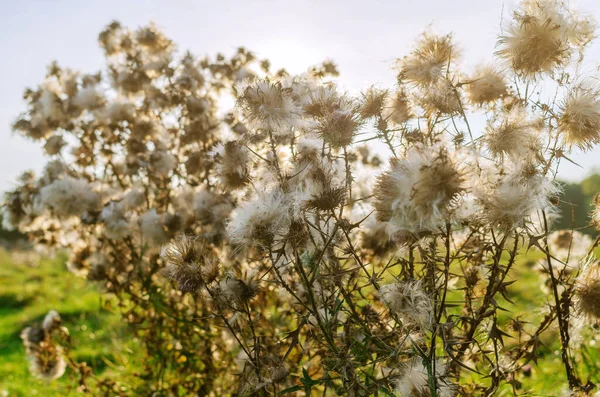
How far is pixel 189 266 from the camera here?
216 cm

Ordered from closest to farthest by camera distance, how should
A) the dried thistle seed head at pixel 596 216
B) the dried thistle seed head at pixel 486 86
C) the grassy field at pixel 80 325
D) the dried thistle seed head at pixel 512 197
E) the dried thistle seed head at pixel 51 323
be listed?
the dried thistle seed head at pixel 512 197 → the dried thistle seed head at pixel 596 216 → the dried thistle seed head at pixel 486 86 → the grassy field at pixel 80 325 → the dried thistle seed head at pixel 51 323

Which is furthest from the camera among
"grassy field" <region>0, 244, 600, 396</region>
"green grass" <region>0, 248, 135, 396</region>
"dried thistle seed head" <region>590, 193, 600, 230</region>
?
"green grass" <region>0, 248, 135, 396</region>

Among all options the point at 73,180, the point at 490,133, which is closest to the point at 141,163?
the point at 73,180

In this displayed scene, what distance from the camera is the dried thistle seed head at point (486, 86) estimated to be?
7.70 ft

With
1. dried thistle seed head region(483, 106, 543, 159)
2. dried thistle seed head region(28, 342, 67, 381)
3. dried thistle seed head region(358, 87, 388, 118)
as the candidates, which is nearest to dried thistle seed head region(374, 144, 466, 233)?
dried thistle seed head region(483, 106, 543, 159)

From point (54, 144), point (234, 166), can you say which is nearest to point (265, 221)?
point (234, 166)

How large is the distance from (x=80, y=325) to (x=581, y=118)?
8.30m

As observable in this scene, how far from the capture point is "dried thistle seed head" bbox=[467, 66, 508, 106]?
2.35m

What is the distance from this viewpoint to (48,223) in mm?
4414

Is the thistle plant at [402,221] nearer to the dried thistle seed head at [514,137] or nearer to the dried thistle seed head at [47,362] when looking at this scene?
the dried thistle seed head at [514,137]

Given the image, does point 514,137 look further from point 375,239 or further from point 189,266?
point 189,266

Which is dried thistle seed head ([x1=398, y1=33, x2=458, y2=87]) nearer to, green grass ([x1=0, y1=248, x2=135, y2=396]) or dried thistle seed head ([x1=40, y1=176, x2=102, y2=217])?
dried thistle seed head ([x1=40, y1=176, x2=102, y2=217])

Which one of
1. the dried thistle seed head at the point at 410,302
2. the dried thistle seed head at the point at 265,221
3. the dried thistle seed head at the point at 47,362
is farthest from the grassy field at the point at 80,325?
the dried thistle seed head at the point at 265,221

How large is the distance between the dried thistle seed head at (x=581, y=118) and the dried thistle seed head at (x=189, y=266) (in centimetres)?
159
